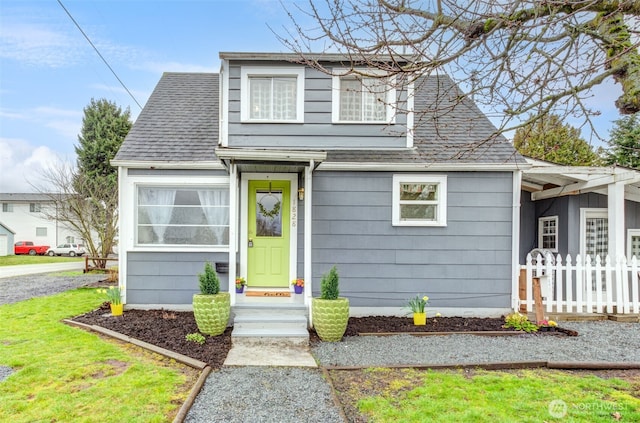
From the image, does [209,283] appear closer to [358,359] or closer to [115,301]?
[115,301]

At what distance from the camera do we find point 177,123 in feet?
26.6

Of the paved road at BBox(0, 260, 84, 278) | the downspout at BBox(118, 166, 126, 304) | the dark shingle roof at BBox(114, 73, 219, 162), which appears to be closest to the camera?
the downspout at BBox(118, 166, 126, 304)

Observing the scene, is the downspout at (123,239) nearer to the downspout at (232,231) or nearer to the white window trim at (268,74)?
the downspout at (232,231)

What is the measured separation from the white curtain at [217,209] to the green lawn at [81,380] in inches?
104

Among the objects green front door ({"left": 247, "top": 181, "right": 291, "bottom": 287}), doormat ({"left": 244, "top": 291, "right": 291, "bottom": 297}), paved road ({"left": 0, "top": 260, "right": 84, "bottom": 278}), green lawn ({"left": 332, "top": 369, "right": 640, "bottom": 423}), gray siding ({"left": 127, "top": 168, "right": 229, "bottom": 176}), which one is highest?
gray siding ({"left": 127, "top": 168, "right": 229, "bottom": 176})

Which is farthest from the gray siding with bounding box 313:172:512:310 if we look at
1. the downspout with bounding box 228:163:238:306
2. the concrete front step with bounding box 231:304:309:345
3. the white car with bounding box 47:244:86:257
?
the white car with bounding box 47:244:86:257

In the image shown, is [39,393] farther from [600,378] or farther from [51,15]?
[51,15]

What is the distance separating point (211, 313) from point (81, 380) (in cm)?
191

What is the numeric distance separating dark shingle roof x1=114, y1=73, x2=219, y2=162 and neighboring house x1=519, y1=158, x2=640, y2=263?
21.8 ft

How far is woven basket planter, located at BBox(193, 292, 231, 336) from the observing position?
5613 millimetres

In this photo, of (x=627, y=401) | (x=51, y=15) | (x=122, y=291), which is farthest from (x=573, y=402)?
(x=51, y=15)

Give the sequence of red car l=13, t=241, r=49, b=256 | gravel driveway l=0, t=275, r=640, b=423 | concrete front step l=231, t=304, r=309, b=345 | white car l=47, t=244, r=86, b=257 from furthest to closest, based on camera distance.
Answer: red car l=13, t=241, r=49, b=256 < white car l=47, t=244, r=86, b=257 < concrete front step l=231, t=304, r=309, b=345 < gravel driveway l=0, t=275, r=640, b=423

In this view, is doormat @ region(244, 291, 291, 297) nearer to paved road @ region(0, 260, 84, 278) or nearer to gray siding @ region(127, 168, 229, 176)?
gray siding @ region(127, 168, 229, 176)

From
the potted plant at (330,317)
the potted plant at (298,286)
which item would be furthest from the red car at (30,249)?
the potted plant at (330,317)
